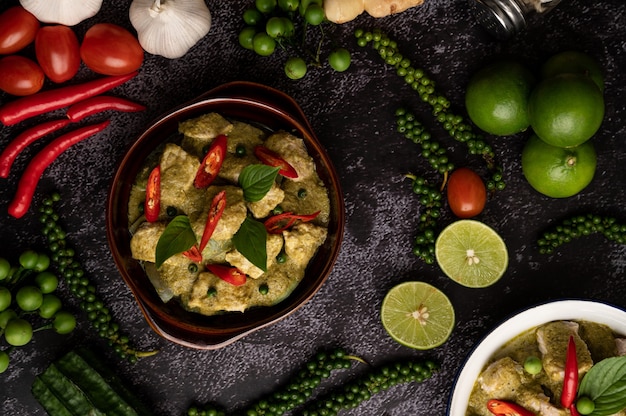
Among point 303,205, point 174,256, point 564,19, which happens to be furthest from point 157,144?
point 564,19

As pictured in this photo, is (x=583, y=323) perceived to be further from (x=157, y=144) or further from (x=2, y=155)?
(x=2, y=155)

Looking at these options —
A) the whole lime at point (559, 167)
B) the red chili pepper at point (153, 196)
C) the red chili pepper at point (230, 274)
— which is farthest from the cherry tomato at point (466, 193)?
the red chili pepper at point (153, 196)

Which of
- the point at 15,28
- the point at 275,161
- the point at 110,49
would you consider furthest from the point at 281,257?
the point at 15,28

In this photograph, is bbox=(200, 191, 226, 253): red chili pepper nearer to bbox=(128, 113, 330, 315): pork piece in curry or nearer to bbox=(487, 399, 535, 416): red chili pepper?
bbox=(128, 113, 330, 315): pork piece in curry

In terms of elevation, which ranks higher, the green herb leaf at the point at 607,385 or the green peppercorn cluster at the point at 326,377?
the green herb leaf at the point at 607,385

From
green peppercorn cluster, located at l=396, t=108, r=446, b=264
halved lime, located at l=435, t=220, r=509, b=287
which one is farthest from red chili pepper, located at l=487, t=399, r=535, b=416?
green peppercorn cluster, located at l=396, t=108, r=446, b=264

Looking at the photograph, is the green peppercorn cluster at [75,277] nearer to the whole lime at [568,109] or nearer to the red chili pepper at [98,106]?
the red chili pepper at [98,106]
